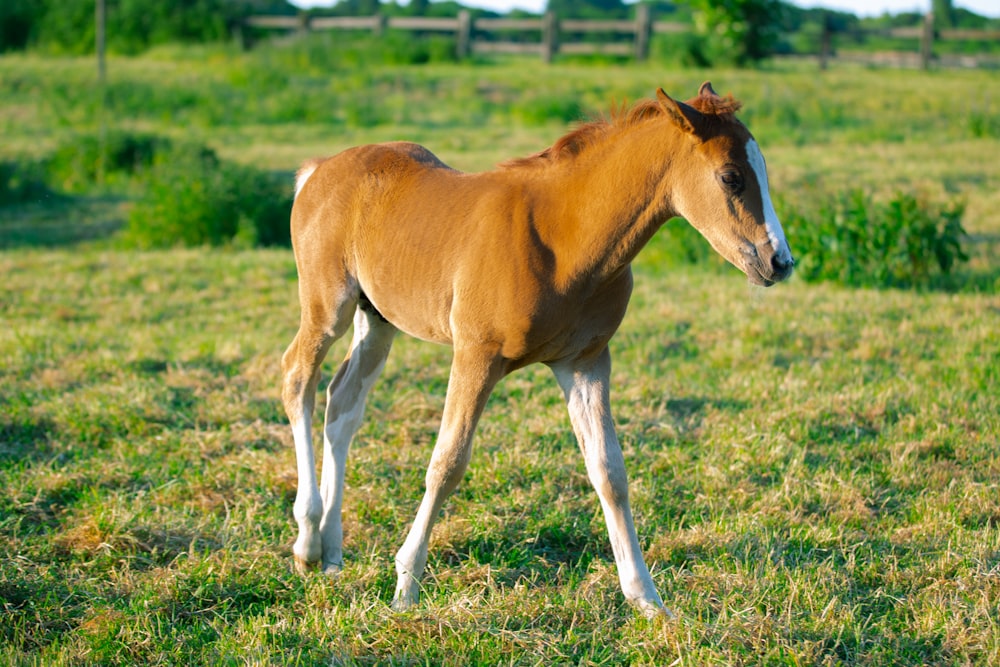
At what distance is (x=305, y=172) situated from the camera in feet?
15.8

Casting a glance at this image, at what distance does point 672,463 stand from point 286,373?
6.82 ft

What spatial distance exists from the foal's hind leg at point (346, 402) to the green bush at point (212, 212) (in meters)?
7.95

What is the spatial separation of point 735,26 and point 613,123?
94.1 ft

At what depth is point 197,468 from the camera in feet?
17.0

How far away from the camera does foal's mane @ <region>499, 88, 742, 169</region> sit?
11.0 ft

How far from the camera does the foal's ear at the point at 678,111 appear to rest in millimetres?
3188

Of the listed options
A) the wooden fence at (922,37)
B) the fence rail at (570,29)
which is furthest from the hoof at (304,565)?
the wooden fence at (922,37)

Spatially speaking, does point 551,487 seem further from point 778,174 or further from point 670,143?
point 778,174

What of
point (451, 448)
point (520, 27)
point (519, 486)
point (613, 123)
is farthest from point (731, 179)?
point (520, 27)

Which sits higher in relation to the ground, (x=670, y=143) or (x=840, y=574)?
(x=670, y=143)

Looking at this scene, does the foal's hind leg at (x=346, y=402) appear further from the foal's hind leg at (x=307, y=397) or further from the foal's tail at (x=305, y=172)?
the foal's tail at (x=305, y=172)

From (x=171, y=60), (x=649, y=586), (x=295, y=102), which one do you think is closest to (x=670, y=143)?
(x=649, y=586)

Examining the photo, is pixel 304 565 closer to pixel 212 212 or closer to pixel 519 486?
pixel 519 486

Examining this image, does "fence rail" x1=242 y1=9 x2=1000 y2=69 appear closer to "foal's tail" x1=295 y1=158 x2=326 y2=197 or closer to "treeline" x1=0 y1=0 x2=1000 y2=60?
"treeline" x1=0 y1=0 x2=1000 y2=60
